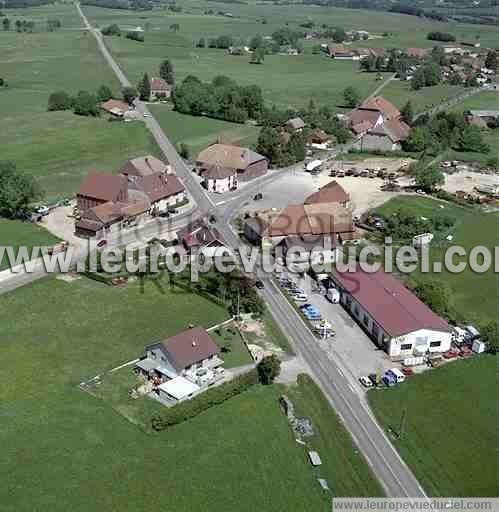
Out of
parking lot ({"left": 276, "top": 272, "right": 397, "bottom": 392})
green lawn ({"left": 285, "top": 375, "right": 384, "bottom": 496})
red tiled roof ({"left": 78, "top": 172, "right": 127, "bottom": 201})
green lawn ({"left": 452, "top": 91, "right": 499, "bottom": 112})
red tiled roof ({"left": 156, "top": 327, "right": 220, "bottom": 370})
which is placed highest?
red tiled roof ({"left": 78, "top": 172, "right": 127, "bottom": 201})

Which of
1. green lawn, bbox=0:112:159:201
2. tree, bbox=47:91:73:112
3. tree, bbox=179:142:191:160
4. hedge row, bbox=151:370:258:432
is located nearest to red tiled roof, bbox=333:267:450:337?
hedge row, bbox=151:370:258:432

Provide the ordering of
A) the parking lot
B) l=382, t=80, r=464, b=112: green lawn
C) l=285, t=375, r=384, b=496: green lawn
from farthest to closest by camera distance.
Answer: l=382, t=80, r=464, b=112: green lawn < the parking lot < l=285, t=375, r=384, b=496: green lawn

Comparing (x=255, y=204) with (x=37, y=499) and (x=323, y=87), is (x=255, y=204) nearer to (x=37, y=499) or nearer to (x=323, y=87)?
(x=37, y=499)

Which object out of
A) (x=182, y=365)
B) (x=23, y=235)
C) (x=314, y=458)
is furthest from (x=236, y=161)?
(x=314, y=458)

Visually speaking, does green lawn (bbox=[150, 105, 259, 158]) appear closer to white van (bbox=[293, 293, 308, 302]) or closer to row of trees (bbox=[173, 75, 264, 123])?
row of trees (bbox=[173, 75, 264, 123])

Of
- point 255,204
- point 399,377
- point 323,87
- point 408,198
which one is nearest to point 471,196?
point 408,198

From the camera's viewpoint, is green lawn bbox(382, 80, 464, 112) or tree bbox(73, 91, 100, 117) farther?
green lawn bbox(382, 80, 464, 112)

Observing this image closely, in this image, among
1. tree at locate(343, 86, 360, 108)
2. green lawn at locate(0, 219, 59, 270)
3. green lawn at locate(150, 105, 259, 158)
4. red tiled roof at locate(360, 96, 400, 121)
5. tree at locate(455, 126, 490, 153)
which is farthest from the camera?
tree at locate(343, 86, 360, 108)
